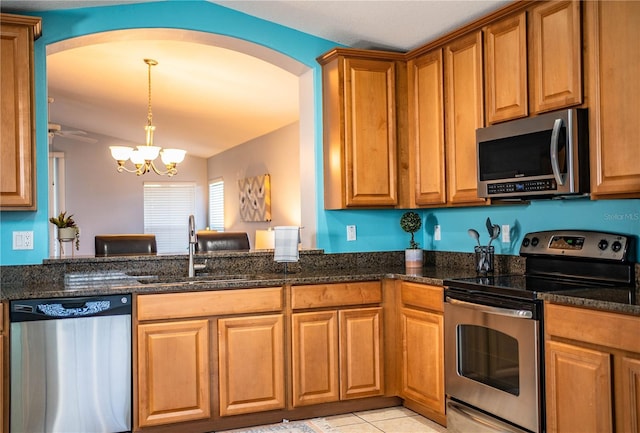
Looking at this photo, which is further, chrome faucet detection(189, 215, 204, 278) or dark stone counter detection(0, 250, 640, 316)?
chrome faucet detection(189, 215, 204, 278)

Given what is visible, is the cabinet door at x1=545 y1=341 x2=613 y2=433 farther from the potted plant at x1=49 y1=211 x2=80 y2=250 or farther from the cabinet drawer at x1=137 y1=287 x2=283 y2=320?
the potted plant at x1=49 y1=211 x2=80 y2=250

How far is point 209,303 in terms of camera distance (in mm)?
3098

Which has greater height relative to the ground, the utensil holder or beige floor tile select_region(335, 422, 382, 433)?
the utensil holder

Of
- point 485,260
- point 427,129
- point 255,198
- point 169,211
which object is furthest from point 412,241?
point 169,211

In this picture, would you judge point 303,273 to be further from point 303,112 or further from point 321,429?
point 303,112

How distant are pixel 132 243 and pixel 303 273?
179 cm

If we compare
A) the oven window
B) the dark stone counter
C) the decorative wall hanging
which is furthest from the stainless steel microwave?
the decorative wall hanging

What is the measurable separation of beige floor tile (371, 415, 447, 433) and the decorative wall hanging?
3850 mm

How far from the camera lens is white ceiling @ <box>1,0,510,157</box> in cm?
340

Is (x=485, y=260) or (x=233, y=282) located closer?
(x=233, y=282)

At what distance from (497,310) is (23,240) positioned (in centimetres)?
259

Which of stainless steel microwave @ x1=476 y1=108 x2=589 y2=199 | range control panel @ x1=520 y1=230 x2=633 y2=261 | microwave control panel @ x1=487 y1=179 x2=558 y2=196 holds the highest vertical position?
stainless steel microwave @ x1=476 y1=108 x2=589 y2=199

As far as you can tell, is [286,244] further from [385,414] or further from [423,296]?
[385,414]

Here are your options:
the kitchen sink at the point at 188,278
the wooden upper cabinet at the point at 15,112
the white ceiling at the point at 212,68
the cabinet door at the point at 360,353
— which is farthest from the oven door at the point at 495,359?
the wooden upper cabinet at the point at 15,112
